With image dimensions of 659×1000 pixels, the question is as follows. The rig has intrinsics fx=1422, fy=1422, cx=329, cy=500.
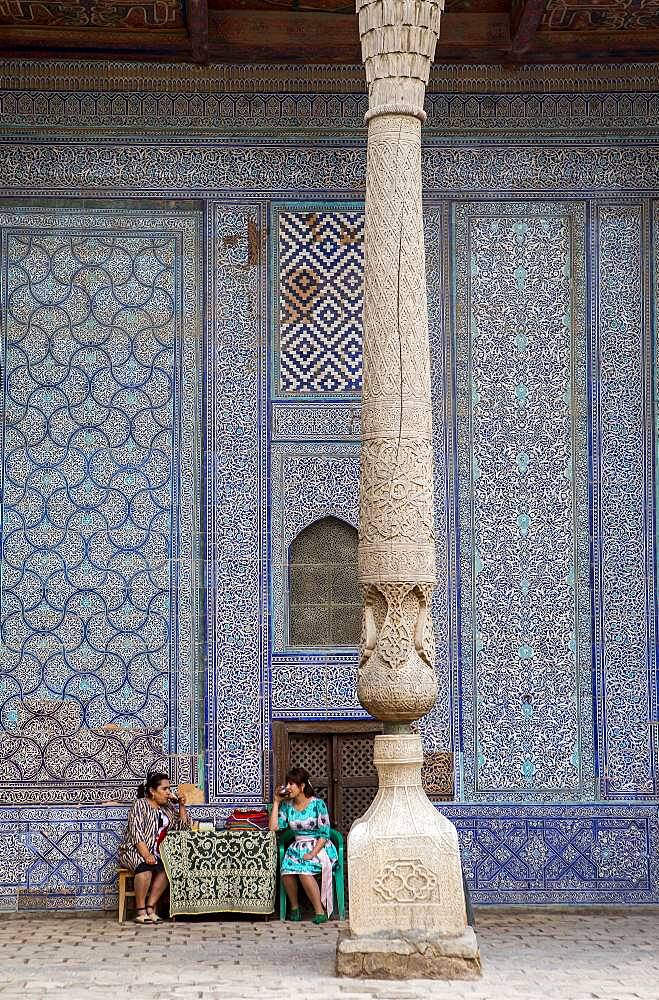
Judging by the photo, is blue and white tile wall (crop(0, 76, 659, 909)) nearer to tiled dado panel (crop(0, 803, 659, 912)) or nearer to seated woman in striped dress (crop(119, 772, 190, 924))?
tiled dado panel (crop(0, 803, 659, 912))

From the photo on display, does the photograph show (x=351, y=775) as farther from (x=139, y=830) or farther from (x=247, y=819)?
(x=139, y=830)

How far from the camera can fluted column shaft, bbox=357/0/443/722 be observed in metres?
7.80

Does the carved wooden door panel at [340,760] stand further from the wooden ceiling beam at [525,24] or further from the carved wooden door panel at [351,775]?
the wooden ceiling beam at [525,24]

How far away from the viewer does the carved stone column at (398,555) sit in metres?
7.49

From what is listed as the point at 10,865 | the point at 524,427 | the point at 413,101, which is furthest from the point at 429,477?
the point at 10,865

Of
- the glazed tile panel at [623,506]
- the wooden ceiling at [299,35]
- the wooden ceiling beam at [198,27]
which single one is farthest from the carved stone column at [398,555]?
the glazed tile panel at [623,506]

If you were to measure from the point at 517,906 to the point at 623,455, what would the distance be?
137 inches

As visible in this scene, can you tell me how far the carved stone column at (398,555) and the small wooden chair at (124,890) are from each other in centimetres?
293

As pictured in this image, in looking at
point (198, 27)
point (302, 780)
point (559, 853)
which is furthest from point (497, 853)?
point (198, 27)

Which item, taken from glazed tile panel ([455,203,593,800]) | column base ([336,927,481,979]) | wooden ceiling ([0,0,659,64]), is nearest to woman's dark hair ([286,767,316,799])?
glazed tile panel ([455,203,593,800])

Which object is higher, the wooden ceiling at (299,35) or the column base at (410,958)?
the wooden ceiling at (299,35)

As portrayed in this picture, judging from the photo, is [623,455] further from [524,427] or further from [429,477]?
[429,477]

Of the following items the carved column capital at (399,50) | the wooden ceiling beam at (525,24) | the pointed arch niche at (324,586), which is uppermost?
the wooden ceiling beam at (525,24)

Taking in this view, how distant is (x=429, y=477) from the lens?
7988mm
